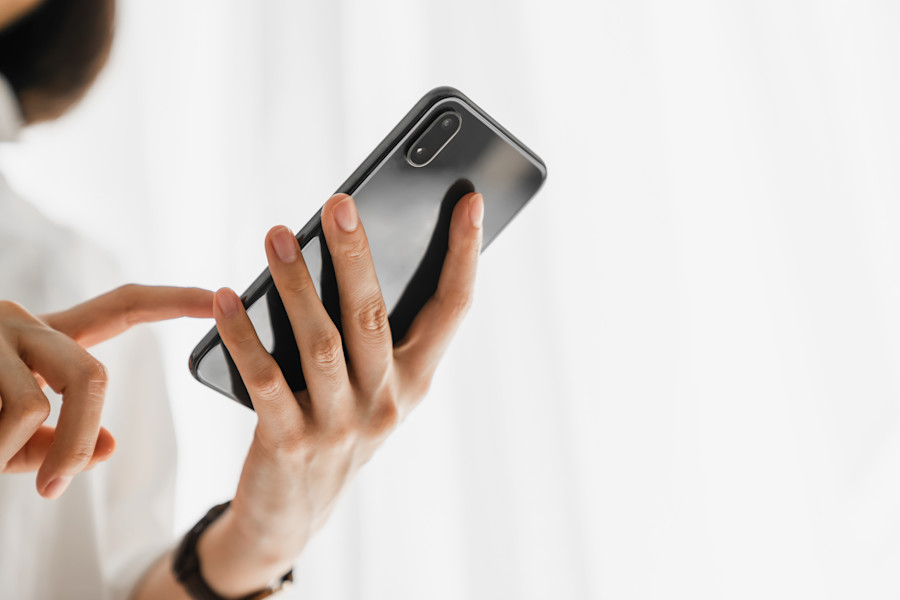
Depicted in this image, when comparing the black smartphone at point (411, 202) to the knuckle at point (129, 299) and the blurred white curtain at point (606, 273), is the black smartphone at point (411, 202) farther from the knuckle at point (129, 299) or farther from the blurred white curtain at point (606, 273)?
the blurred white curtain at point (606, 273)

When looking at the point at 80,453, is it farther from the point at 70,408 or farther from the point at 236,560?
the point at 236,560

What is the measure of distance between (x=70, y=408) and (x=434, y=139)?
0.31 meters

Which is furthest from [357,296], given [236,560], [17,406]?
[236,560]

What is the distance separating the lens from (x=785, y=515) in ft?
2.35

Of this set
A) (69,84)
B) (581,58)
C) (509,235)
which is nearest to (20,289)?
(69,84)

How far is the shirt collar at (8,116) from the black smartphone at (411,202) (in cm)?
61

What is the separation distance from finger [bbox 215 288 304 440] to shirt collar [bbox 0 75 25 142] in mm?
655

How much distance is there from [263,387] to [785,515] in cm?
65

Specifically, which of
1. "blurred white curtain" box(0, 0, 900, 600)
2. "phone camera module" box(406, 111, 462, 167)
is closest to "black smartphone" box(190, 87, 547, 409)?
"phone camera module" box(406, 111, 462, 167)

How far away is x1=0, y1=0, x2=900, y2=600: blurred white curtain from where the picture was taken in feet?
2.39

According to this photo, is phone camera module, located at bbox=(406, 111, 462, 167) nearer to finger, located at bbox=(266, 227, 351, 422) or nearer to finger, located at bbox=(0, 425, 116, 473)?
finger, located at bbox=(266, 227, 351, 422)

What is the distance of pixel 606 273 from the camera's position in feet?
2.78

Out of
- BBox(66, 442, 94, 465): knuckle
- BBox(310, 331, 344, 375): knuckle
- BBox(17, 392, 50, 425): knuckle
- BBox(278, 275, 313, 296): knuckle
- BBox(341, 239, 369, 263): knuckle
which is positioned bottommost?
BBox(66, 442, 94, 465): knuckle

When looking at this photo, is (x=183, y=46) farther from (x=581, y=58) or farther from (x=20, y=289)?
(x=581, y=58)
